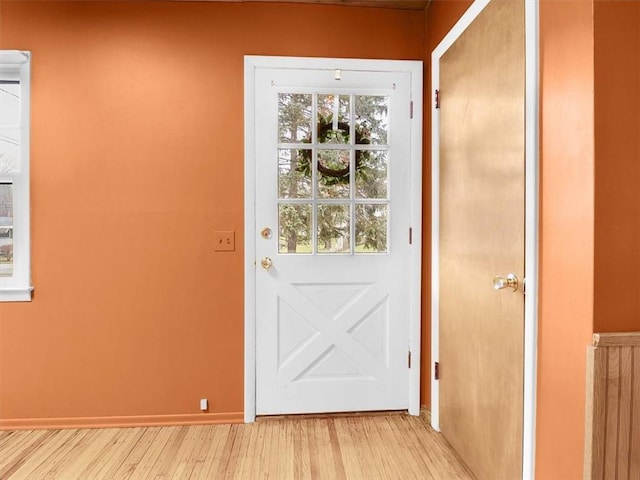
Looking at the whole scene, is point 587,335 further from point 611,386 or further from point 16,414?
point 16,414

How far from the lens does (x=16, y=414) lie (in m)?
2.04

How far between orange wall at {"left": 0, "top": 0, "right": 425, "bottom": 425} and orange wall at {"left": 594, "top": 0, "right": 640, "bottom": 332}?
1409 millimetres

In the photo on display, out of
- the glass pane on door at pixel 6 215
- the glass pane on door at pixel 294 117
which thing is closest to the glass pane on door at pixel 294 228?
the glass pane on door at pixel 294 117

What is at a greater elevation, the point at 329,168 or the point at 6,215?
the point at 329,168

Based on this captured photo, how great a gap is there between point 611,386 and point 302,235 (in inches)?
59.3

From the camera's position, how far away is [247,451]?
184 centimetres

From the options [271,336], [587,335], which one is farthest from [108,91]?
[587,335]

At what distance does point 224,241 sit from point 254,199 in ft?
0.98

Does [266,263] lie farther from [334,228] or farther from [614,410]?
[614,410]

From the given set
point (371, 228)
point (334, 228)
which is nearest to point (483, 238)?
point (371, 228)

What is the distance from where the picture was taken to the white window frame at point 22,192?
2.01 meters

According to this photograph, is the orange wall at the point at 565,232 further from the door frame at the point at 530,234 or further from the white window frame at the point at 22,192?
the white window frame at the point at 22,192

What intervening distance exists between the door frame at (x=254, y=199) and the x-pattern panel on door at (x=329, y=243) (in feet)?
0.14

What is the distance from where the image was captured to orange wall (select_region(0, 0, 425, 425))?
6.64 ft
